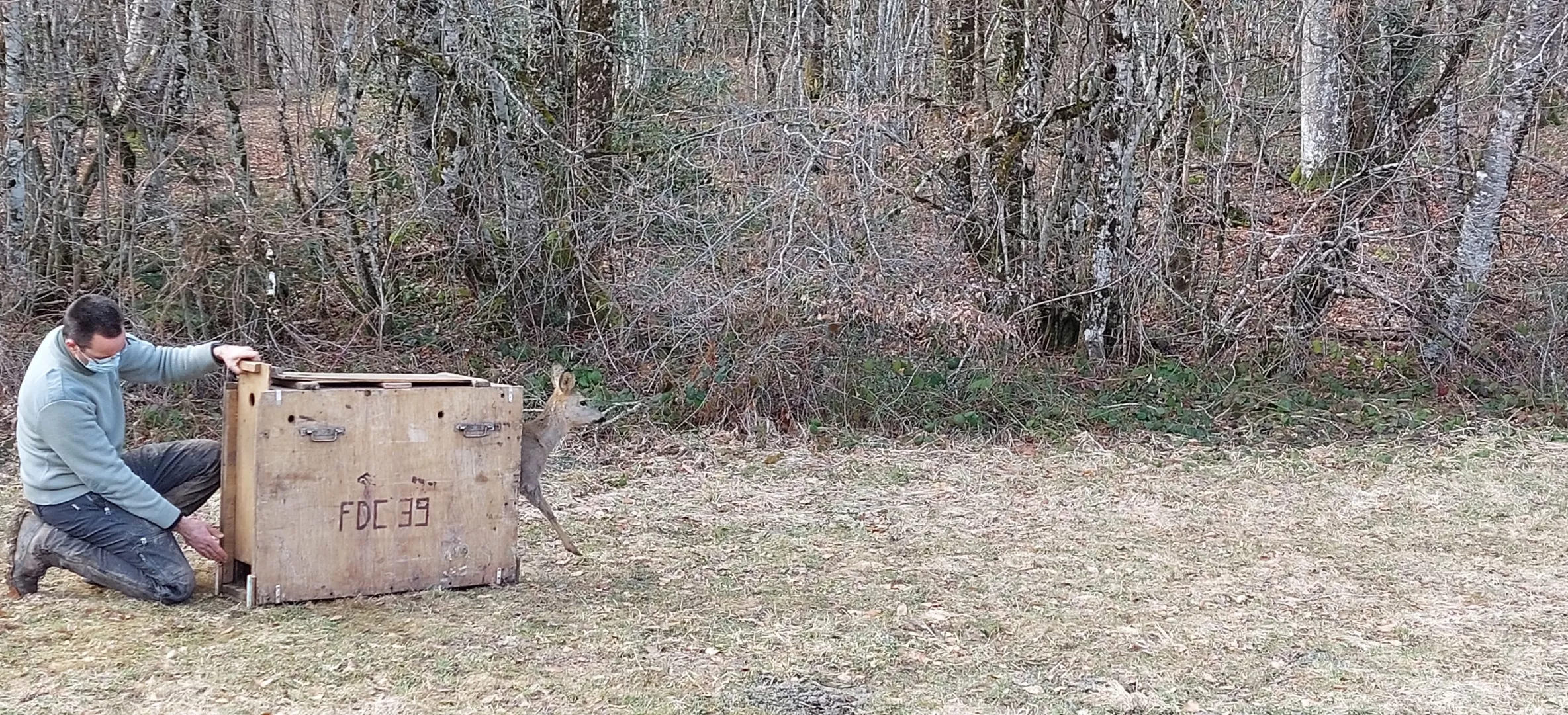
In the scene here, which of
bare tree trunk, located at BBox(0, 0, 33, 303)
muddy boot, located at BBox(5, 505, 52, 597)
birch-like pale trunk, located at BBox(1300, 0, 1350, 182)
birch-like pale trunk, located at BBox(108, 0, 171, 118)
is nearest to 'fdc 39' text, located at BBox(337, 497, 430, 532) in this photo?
muddy boot, located at BBox(5, 505, 52, 597)

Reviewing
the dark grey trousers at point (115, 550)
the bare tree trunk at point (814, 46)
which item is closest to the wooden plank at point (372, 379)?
the dark grey trousers at point (115, 550)

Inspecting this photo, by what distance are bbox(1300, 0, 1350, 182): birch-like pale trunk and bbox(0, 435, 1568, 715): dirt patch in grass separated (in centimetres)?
382

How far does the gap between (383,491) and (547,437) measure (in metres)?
0.90

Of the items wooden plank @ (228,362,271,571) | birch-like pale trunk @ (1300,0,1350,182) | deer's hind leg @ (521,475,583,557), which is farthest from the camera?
birch-like pale trunk @ (1300,0,1350,182)

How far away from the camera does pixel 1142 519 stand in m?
6.39

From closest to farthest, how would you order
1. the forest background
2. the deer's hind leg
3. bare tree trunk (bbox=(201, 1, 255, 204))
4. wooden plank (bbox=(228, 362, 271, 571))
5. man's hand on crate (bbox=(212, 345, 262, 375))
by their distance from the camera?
wooden plank (bbox=(228, 362, 271, 571))
man's hand on crate (bbox=(212, 345, 262, 375))
the deer's hind leg
the forest background
bare tree trunk (bbox=(201, 1, 255, 204))

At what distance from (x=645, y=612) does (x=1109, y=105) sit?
231 inches

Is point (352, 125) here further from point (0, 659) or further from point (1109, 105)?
point (0, 659)

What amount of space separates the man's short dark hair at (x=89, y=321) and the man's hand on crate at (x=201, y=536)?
637 mm

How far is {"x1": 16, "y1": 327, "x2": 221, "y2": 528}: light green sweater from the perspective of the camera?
13.7 ft

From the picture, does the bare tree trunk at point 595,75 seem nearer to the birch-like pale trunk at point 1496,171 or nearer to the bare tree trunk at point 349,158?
the bare tree trunk at point 349,158

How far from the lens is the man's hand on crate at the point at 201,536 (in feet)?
14.3

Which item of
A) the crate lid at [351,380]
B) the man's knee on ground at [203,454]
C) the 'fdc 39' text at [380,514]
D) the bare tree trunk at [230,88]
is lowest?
the 'fdc 39' text at [380,514]

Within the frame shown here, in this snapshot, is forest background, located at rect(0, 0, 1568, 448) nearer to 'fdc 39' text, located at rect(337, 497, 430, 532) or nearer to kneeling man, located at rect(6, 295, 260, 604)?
kneeling man, located at rect(6, 295, 260, 604)
